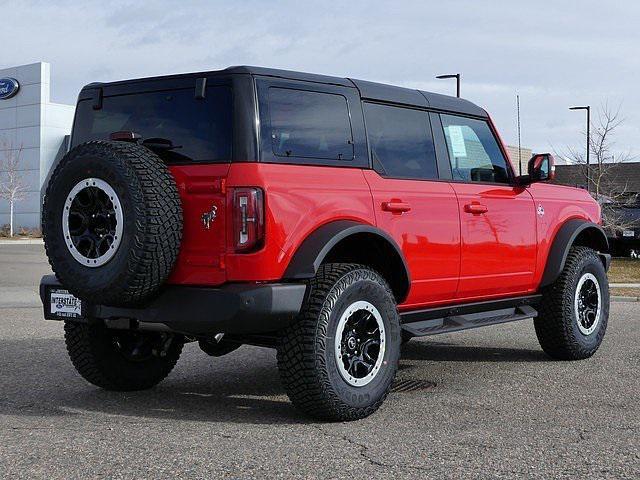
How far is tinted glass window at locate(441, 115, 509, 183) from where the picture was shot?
7055 millimetres

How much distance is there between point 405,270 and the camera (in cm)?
609

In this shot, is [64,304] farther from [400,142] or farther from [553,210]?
[553,210]

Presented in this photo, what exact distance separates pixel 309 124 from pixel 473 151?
77.3 inches

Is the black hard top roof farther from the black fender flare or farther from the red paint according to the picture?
the black fender flare

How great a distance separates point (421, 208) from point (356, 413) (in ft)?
5.05

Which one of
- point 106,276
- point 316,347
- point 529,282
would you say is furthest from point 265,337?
point 529,282

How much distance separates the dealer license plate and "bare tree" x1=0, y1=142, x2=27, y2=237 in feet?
152

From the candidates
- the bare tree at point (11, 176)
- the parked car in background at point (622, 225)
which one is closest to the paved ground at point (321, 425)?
the parked car in background at point (622, 225)

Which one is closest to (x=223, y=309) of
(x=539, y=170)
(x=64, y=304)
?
(x=64, y=304)

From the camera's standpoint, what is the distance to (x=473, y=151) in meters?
7.30

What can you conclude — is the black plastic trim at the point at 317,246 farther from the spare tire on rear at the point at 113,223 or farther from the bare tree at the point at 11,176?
the bare tree at the point at 11,176

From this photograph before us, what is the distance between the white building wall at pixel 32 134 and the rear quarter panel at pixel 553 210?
4687 cm

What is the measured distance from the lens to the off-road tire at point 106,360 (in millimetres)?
6418

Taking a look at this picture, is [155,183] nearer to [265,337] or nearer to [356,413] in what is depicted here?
[265,337]
